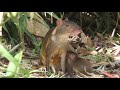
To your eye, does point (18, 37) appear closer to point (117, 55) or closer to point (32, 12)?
point (32, 12)

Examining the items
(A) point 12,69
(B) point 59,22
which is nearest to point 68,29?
(B) point 59,22

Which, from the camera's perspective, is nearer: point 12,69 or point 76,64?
point 12,69

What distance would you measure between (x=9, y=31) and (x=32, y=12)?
23 centimetres

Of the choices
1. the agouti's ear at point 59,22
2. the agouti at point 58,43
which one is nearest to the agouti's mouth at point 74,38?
the agouti at point 58,43

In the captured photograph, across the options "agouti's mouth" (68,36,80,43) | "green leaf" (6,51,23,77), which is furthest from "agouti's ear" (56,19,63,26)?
"green leaf" (6,51,23,77)

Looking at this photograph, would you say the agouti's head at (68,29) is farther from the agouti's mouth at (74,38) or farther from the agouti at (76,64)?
the agouti at (76,64)

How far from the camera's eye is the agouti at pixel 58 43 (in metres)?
2.70

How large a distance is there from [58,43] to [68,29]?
5.5 inches

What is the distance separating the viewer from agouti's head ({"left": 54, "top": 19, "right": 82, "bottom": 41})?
8.81 ft

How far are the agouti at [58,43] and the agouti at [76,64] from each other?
0.11 feet

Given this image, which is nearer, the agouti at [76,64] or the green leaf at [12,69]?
the green leaf at [12,69]

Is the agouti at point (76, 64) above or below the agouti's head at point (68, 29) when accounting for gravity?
below

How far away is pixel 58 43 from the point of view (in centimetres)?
274

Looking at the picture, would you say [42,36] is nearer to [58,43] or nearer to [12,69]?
[58,43]
